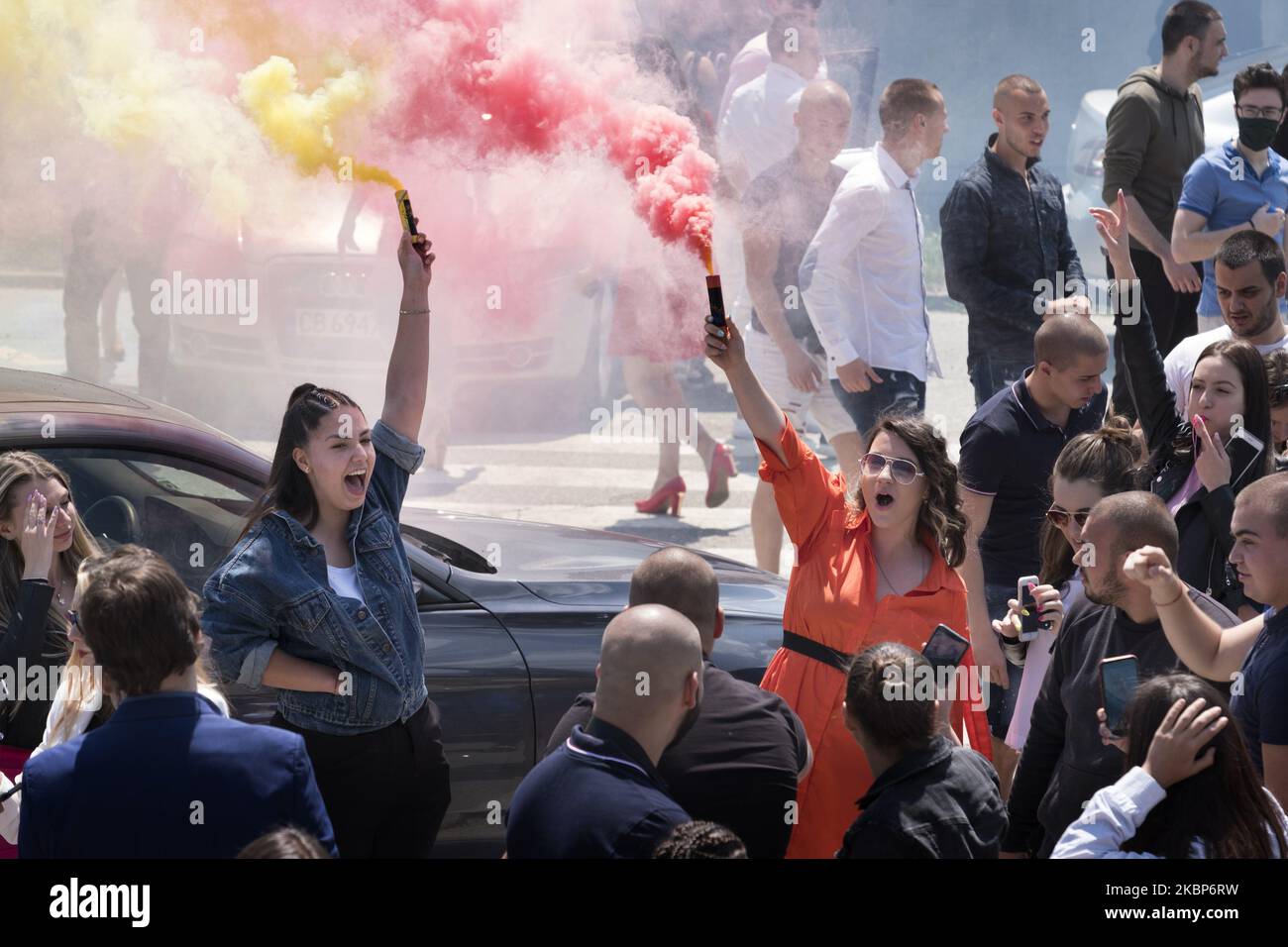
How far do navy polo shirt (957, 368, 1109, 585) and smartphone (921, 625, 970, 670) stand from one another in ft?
4.56

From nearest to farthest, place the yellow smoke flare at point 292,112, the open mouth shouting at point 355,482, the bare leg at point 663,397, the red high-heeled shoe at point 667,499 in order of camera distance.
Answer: the open mouth shouting at point 355,482 → the yellow smoke flare at point 292,112 → the bare leg at point 663,397 → the red high-heeled shoe at point 667,499

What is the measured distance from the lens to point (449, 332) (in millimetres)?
9828

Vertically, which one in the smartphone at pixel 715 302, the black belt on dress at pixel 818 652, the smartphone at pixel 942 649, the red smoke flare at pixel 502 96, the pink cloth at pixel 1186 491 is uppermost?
the red smoke flare at pixel 502 96

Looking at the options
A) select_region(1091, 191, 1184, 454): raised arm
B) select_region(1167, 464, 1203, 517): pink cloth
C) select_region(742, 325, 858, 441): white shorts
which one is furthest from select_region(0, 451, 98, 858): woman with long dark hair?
select_region(742, 325, 858, 441): white shorts

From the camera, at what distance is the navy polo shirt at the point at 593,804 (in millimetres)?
2824

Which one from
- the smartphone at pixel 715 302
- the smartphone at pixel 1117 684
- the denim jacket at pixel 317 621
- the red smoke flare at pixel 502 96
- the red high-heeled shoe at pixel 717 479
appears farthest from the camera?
the red high-heeled shoe at pixel 717 479

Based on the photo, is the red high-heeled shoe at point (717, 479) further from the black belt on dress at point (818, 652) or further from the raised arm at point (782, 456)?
the black belt on dress at point (818, 652)

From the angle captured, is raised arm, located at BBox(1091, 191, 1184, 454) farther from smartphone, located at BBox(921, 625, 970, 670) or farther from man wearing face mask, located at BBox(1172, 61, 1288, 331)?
man wearing face mask, located at BBox(1172, 61, 1288, 331)

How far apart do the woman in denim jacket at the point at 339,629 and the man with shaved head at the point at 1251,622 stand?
1.75m

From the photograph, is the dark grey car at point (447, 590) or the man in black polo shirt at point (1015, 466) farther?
the man in black polo shirt at point (1015, 466)

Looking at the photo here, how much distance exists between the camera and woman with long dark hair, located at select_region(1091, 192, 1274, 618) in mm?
→ 4414

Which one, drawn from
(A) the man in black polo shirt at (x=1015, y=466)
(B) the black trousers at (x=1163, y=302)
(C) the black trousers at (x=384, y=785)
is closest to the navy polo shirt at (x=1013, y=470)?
(A) the man in black polo shirt at (x=1015, y=466)
